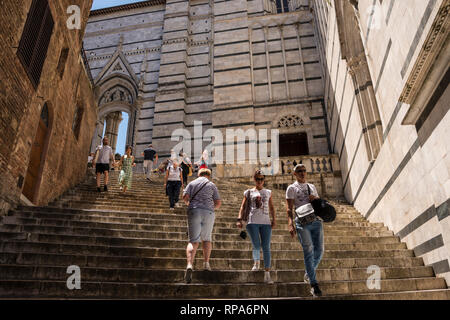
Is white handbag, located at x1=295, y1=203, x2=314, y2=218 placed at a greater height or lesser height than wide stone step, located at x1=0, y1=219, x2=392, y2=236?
lesser

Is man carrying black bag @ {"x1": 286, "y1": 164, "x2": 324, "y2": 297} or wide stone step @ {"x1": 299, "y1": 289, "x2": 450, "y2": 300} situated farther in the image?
wide stone step @ {"x1": 299, "y1": 289, "x2": 450, "y2": 300}

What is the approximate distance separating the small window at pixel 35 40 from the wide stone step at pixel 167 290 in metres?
4.32

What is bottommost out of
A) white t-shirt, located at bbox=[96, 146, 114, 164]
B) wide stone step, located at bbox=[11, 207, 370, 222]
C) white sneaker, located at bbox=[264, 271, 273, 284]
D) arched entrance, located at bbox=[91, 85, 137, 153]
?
white sneaker, located at bbox=[264, 271, 273, 284]

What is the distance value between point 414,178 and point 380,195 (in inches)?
72.7

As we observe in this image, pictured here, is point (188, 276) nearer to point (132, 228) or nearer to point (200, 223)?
point (200, 223)

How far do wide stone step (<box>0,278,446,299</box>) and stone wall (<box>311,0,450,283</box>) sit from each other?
1441 millimetres

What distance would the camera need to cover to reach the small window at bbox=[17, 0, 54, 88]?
19.0 feet

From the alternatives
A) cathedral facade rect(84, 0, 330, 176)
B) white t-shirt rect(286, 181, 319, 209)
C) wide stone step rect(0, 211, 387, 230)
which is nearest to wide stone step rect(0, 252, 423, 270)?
white t-shirt rect(286, 181, 319, 209)

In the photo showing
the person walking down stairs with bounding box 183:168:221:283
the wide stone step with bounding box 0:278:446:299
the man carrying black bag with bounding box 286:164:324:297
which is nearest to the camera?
the wide stone step with bounding box 0:278:446:299

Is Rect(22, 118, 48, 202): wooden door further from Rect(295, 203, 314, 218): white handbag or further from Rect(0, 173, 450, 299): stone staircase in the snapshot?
Rect(295, 203, 314, 218): white handbag

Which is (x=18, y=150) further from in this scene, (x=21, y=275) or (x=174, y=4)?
(x=174, y=4)

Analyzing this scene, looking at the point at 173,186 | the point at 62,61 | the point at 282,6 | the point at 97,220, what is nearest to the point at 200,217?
the point at 97,220

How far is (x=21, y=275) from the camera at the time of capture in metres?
3.43

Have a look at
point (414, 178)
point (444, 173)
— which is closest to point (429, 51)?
point (444, 173)
